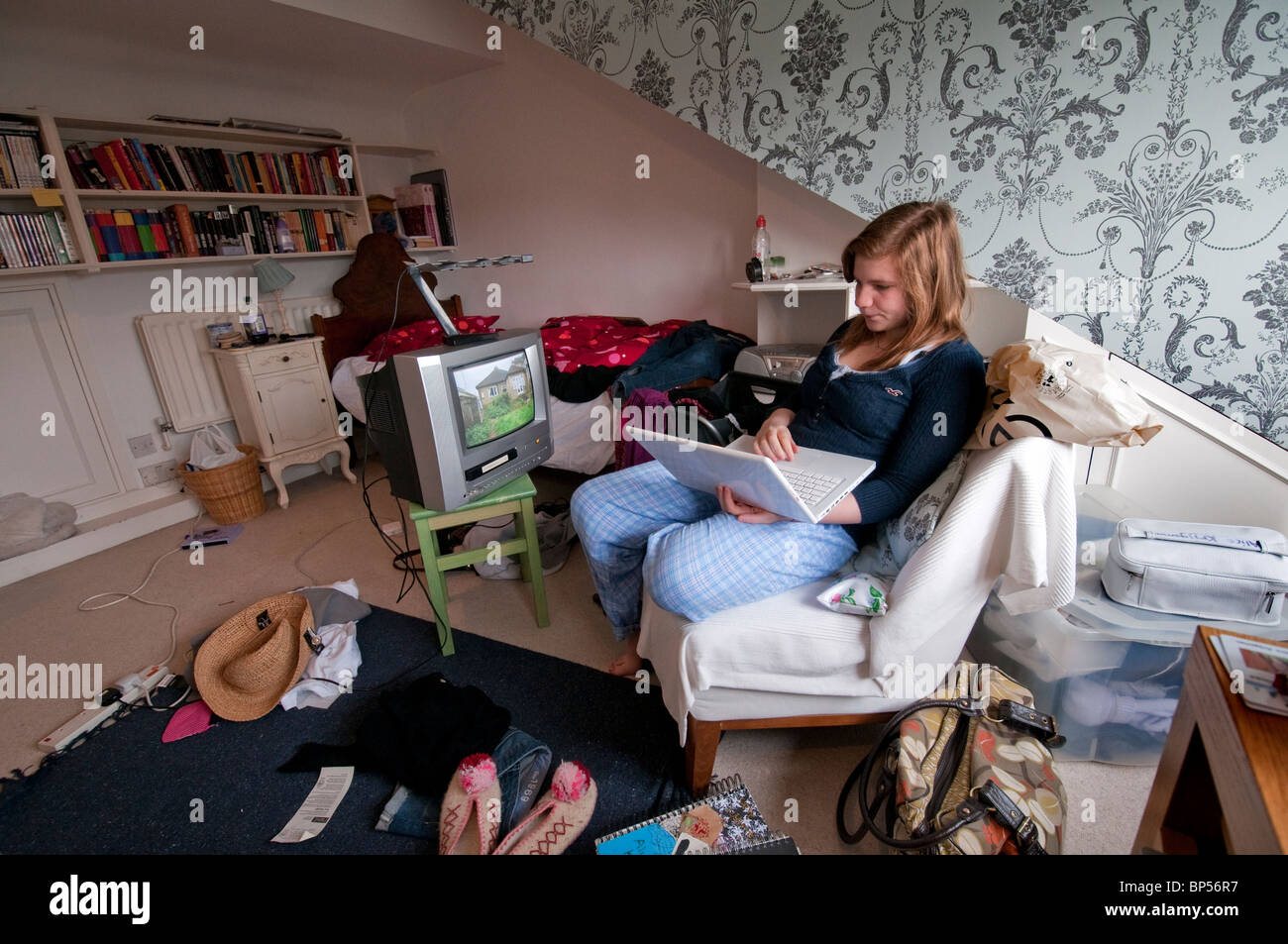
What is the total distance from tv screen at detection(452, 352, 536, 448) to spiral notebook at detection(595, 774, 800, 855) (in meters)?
1.08

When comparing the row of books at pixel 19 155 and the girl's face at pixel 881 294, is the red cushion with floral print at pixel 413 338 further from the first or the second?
the girl's face at pixel 881 294

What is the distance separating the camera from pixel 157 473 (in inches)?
117

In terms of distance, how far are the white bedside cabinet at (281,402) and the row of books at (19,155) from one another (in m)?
0.87

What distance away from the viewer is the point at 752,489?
1.19 meters

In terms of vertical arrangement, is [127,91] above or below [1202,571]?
above

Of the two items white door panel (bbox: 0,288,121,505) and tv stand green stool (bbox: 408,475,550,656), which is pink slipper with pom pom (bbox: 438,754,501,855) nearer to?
tv stand green stool (bbox: 408,475,550,656)

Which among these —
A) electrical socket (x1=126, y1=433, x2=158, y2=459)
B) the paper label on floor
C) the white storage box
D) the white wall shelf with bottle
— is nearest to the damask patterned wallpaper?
the white storage box

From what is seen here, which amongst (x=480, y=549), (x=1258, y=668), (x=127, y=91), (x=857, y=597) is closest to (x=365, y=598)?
(x=480, y=549)

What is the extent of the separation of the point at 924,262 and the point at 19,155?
10.6 feet

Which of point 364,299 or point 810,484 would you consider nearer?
point 810,484

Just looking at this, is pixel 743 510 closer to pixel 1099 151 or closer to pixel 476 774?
pixel 476 774

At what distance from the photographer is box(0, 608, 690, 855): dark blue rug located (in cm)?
130

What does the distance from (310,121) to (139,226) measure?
47.7 inches
